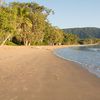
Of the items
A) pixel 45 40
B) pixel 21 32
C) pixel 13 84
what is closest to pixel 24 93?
pixel 13 84

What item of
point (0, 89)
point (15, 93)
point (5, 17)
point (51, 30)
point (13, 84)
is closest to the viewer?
point (15, 93)

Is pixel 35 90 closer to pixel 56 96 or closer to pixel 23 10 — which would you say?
pixel 56 96

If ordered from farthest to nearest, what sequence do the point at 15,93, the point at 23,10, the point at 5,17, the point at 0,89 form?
the point at 23,10
the point at 5,17
the point at 0,89
the point at 15,93

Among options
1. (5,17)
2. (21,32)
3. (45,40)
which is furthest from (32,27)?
(45,40)

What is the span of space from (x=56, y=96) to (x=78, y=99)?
2.63 ft

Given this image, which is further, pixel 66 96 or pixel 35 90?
pixel 35 90

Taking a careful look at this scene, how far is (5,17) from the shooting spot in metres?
54.2

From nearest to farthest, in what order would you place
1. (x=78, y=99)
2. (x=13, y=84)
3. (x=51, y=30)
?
1. (x=78, y=99)
2. (x=13, y=84)
3. (x=51, y=30)

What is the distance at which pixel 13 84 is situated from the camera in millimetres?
10656

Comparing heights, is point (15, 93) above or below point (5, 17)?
below

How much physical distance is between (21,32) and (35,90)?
69614 millimetres

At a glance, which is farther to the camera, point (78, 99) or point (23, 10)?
point (23, 10)

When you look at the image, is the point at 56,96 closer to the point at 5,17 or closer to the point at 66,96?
the point at 66,96

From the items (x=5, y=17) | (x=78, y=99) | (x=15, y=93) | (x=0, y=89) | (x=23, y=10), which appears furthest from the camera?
(x=23, y=10)
